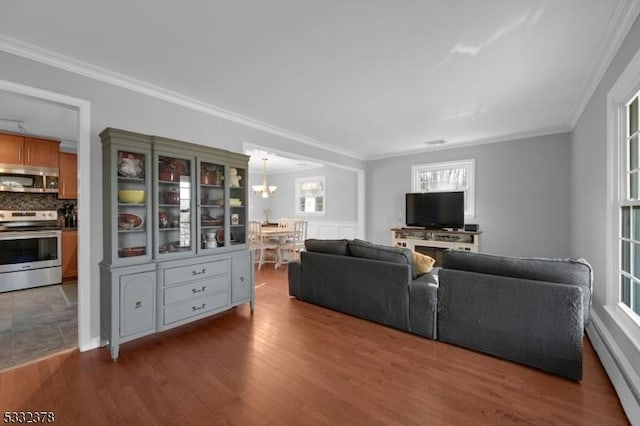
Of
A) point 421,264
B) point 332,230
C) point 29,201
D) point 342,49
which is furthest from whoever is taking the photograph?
point 332,230

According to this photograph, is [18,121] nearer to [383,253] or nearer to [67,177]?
[67,177]

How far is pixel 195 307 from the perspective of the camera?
2.94m

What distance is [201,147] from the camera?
3.04 m

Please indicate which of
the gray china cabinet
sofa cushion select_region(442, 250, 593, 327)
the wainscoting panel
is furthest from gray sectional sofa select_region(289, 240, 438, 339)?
the wainscoting panel

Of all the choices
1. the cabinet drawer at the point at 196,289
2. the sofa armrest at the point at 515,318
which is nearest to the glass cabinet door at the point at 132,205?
the cabinet drawer at the point at 196,289

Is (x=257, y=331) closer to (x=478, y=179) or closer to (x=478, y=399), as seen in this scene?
(x=478, y=399)

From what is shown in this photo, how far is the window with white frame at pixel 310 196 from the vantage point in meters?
7.93

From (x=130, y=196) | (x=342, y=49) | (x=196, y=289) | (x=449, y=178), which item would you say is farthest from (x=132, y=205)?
(x=449, y=178)

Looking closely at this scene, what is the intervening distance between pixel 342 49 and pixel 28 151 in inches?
206

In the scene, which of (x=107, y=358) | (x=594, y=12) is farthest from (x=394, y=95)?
(x=107, y=358)

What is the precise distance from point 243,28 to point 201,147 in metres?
1.36

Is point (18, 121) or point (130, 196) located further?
point (18, 121)

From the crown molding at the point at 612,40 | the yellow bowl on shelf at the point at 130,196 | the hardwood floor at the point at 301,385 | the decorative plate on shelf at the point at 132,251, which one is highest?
the crown molding at the point at 612,40

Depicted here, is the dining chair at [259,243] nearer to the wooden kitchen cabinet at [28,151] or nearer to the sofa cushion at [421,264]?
the wooden kitchen cabinet at [28,151]
